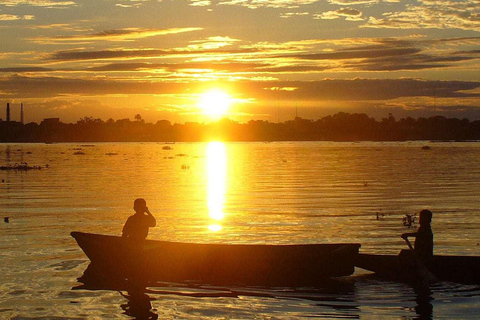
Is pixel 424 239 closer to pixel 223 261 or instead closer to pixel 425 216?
pixel 425 216

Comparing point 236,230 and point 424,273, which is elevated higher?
point 424,273

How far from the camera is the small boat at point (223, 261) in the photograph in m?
16.4

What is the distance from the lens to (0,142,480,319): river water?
1465cm

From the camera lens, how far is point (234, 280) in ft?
55.3

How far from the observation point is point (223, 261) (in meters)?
16.9

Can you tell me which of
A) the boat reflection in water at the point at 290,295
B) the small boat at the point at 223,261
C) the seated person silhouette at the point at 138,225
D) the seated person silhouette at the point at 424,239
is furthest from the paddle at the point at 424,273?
the seated person silhouette at the point at 138,225

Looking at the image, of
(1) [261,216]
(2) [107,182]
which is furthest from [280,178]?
(1) [261,216]

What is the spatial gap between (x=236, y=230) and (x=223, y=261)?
8412mm

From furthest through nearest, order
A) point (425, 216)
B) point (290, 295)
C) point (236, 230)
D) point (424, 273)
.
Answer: point (236, 230) < point (424, 273) < point (425, 216) < point (290, 295)

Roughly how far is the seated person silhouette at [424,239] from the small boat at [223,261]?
1618mm

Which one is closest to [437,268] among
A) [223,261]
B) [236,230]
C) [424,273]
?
[424,273]

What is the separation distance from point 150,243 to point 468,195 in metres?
26.1

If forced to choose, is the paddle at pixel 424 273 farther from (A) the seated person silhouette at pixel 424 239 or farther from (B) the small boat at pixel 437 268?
(A) the seated person silhouette at pixel 424 239

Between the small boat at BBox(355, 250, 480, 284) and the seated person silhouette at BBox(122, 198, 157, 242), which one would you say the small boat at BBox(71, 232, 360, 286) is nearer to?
the seated person silhouette at BBox(122, 198, 157, 242)
